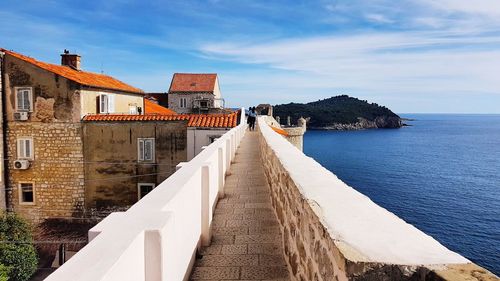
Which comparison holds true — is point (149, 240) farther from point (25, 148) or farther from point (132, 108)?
point (132, 108)

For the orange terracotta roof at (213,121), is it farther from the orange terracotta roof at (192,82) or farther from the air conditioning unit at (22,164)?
the orange terracotta roof at (192,82)

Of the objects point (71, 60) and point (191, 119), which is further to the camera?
point (71, 60)

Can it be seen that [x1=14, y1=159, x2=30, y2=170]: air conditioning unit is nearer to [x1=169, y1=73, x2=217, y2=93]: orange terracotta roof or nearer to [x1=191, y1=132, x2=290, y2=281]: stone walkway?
[x1=191, y1=132, x2=290, y2=281]: stone walkway

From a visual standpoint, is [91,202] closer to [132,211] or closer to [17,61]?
[17,61]

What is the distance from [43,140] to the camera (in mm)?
23312

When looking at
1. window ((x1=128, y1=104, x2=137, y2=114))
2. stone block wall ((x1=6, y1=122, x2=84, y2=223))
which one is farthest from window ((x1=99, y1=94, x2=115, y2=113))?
window ((x1=128, y1=104, x2=137, y2=114))

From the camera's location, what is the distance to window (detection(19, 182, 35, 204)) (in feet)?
77.2

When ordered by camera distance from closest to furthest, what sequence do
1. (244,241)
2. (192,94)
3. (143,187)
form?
(244,241) < (143,187) < (192,94)

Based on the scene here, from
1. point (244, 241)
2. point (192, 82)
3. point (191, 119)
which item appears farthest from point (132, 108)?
point (244, 241)

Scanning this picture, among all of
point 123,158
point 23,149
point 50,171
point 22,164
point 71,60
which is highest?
point 71,60

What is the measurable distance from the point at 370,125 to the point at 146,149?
170m

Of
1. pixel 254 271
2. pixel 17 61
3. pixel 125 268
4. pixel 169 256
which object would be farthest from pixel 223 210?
pixel 17 61

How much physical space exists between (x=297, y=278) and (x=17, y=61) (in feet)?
78.4

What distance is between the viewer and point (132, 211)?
2.96 metres
